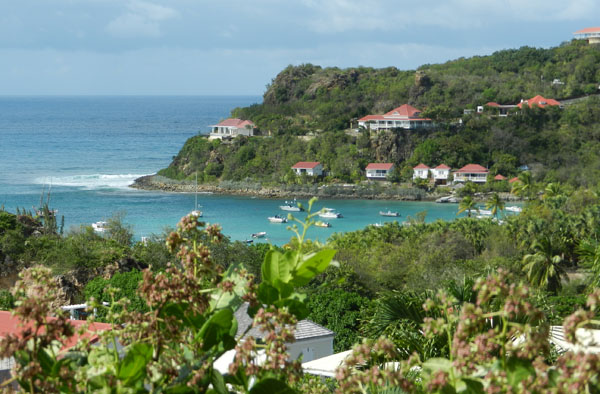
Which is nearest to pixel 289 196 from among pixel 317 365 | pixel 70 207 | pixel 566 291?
pixel 70 207

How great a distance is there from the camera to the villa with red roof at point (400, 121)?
8219 centimetres

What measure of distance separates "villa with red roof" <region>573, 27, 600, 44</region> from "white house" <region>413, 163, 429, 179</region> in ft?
173

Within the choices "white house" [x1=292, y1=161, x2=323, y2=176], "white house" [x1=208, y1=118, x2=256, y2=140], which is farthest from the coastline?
"white house" [x1=208, y1=118, x2=256, y2=140]

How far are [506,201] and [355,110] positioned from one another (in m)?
32.7

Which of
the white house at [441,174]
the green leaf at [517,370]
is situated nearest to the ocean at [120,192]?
the white house at [441,174]

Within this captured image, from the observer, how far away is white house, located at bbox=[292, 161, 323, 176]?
76.7 meters

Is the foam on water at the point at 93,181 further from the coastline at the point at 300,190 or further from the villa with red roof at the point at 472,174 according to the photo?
the villa with red roof at the point at 472,174

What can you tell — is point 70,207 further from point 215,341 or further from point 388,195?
point 215,341

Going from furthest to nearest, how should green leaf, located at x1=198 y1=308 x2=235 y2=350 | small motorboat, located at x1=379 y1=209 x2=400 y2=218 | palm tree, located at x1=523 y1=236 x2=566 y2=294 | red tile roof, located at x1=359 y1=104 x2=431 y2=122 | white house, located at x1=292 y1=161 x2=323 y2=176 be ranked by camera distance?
red tile roof, located at x1=359 y1=104 x2=431 y2=122 < white house, located at x1=292 y1=161 x2=323 y2=176 < small motorboat, located at x1=379 y1=209 x2=400 y2=218 < palm tree, located at x1=523 y1=236 x2=566 y2=294 < green leaf, located at x1=198 y1=308 x2=235 y2=350

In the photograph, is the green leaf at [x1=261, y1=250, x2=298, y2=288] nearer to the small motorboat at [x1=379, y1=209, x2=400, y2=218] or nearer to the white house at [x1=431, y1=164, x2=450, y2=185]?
the small motorboat at [x1=379, y1=209, x2=400, y2=218]

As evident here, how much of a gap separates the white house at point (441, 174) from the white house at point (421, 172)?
611 millimetres

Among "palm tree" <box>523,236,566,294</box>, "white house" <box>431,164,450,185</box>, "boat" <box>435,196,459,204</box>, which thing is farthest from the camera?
"white house" <box>431,164,450,185</box>

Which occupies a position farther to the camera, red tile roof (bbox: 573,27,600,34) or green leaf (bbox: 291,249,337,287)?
red tile roof (bbox: 573,27,600,34)

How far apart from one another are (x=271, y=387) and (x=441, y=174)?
73514 mm
